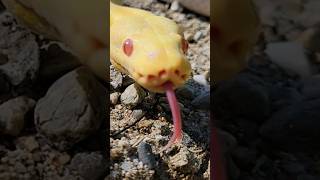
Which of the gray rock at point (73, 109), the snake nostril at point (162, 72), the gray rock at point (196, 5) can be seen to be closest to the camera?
the snake nostril at point (162, 72)

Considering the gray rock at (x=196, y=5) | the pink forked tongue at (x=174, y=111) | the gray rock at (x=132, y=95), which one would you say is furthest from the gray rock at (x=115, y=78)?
the gray rock at (x=196, y=5)

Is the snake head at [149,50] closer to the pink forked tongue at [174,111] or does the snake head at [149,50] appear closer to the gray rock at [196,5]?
the pink forked tongue at [174,111]

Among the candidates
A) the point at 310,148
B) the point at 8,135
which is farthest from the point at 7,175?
the point at 310,148

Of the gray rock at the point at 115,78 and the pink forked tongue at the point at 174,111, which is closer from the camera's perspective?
the pink forked tongue at the point at 174,111

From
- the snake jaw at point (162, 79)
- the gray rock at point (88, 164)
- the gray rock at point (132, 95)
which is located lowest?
the gray rock at point (88, 164)

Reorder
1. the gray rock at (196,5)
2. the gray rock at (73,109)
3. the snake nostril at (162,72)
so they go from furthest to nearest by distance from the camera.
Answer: the gray rock at (196,5)
the gray rock at (73,109)
the snake nostril at (162,72)

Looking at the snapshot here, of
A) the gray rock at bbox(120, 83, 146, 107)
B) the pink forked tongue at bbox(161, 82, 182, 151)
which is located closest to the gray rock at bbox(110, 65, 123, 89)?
the gray rock at bbox(120, 83, 146, 107)

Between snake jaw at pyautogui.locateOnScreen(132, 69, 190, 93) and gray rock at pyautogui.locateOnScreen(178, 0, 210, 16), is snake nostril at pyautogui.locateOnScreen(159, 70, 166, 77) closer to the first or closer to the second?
snake jaw at pyautogui.locateOnScreen(132, 69, 190, 93)

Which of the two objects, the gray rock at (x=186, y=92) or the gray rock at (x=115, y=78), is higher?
the gray rock at (x=115, y=78)
